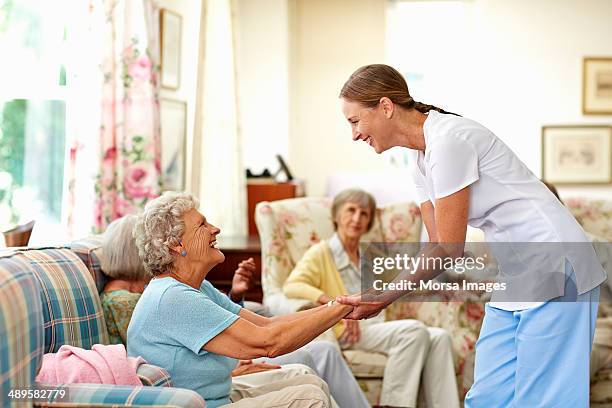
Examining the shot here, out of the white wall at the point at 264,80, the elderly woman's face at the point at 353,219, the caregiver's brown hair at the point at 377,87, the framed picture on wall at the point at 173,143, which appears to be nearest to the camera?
the caregiver's brown hair at the point at 377,87

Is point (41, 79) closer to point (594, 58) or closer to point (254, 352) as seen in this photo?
point (254, 352)

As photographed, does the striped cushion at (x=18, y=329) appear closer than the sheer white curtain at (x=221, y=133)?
Yes

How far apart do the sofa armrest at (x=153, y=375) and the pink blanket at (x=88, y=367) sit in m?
0.02

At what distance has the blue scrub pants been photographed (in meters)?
2.02

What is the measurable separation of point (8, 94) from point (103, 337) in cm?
127

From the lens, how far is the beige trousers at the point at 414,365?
3.48m

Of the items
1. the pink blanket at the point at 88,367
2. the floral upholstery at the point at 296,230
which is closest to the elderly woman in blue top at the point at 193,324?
the pink blanket at the point at 88,367

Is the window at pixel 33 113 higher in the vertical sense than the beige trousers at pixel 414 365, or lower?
higher

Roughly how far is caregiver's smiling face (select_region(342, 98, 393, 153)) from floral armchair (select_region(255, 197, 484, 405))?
1.46m

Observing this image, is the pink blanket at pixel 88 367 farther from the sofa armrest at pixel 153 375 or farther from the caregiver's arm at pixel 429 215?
the caregiver's arm at pixel 429 215

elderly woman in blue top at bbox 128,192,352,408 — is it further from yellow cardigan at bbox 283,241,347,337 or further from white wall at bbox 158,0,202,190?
white wall at bbox 158,0,202,190

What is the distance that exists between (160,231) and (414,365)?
1610 millimetres

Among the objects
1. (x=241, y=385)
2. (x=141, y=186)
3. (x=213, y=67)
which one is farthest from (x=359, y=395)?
(x=213, y=67)

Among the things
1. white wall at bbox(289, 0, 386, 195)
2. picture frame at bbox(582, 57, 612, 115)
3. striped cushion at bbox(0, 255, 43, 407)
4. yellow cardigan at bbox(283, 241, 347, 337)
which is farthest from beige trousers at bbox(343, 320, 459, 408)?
white wall at bbox(289, 0, 386, 195)
